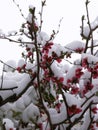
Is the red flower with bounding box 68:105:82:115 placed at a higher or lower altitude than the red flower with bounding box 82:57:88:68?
lower

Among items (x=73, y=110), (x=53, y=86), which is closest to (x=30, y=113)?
(x=53, y=86)

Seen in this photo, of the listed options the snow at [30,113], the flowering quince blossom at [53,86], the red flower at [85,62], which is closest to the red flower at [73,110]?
the flowering quince blossom at [53,86]

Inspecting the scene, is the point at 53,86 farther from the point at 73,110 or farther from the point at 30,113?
the point at 73,110

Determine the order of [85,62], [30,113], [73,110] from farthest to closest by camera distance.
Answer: [30,113] < [85,62] < [73,110]

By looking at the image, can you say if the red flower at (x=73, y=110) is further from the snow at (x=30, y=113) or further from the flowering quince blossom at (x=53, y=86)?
the snow at (x=30, y=113)

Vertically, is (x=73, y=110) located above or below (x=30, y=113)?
above

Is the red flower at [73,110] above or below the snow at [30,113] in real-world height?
above

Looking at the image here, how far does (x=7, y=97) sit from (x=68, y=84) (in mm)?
504

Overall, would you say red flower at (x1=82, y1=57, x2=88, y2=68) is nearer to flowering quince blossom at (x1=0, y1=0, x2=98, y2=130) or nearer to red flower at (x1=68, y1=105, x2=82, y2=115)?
flowering quince blossom at (x1=0, y1=0, x2=98, y2=130)

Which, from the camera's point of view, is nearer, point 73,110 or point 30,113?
point 73,110

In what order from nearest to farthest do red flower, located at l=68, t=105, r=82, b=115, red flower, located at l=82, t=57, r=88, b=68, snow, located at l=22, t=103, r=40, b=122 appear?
red flower, located at l=68, t=105, r=82, b=115, red flower, located at l=82, t=57, r=88, b=68, snow, located at l=22, t=103, r=40, b=122

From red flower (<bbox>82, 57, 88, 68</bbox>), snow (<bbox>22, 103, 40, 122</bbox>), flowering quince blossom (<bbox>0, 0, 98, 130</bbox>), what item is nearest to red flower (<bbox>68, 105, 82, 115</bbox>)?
flowering quince blossom (<bbox>0, 0, 98, 130</bbox>)

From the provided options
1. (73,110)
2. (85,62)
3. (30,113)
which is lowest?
(30,113)

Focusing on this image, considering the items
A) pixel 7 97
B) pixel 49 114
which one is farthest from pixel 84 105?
pixel 7 97
